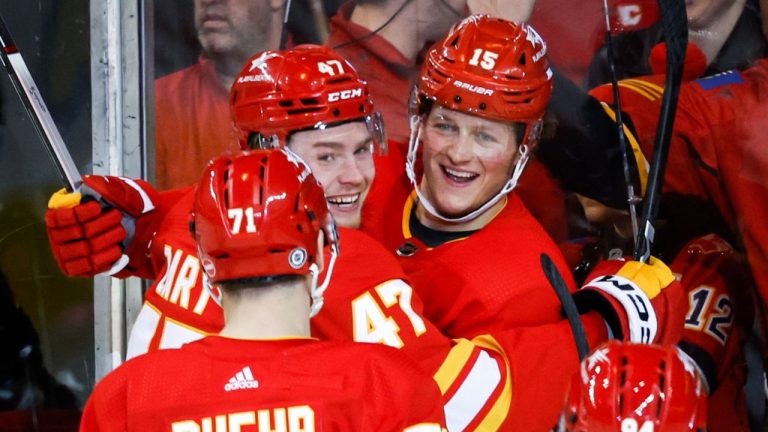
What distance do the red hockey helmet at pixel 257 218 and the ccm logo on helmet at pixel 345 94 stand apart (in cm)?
50

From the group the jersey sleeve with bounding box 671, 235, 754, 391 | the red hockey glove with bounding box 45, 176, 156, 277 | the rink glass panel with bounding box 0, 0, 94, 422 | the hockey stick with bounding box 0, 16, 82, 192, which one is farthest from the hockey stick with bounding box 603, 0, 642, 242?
the rink glass panel with bounding box 0, 0, 94, 422

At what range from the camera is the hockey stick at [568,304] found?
218 cm

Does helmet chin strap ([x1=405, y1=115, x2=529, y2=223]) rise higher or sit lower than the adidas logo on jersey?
lower

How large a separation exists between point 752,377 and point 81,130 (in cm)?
179

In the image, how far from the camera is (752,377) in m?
2.61

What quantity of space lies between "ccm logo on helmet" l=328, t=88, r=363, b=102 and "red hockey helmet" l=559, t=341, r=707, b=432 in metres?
0.83

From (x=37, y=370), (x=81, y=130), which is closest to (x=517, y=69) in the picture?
(x=81, y=130)

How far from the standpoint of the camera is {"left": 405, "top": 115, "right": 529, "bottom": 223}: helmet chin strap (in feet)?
8.34

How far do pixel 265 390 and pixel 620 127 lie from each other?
1233mm

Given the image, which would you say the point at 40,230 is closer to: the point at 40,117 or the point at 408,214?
the point at 40,117

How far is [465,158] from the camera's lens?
2.53 metres

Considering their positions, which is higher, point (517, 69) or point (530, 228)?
point (517, 69)

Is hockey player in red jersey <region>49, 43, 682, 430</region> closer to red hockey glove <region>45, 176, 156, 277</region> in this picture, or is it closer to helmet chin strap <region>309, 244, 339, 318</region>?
red hockey glove <region>45, 176, 156, 277</region>

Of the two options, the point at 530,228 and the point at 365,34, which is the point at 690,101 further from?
the point at 365,34
